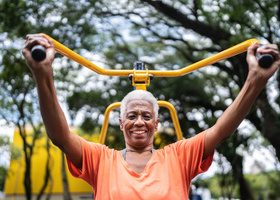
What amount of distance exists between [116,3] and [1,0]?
3146 millimetres

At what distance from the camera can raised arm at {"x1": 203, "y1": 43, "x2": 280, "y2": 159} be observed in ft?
4.56

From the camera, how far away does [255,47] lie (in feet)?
4.74

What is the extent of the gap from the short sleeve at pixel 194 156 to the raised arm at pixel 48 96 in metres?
0.64

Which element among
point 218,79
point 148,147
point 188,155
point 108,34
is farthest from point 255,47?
Result: point 218,79

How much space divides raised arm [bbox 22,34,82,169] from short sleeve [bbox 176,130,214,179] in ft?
2.10

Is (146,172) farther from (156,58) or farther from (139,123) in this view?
(156,58)

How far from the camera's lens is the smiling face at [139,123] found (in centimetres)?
190

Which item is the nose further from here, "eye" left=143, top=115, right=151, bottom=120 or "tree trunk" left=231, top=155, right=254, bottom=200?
"tree trunk" left=231, top=155, right=254, bottom=200

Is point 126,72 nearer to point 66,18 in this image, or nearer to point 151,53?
point 66,18

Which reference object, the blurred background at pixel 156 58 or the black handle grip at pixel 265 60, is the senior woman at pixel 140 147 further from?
the blurred background at pixel 156 58

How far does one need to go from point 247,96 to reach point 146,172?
2.21ft

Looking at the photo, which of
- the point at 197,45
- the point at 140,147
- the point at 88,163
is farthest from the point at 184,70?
the point at 197,45

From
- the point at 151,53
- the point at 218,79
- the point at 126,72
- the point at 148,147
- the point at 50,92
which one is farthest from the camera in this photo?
the point at 218,79

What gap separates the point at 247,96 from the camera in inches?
57.7
